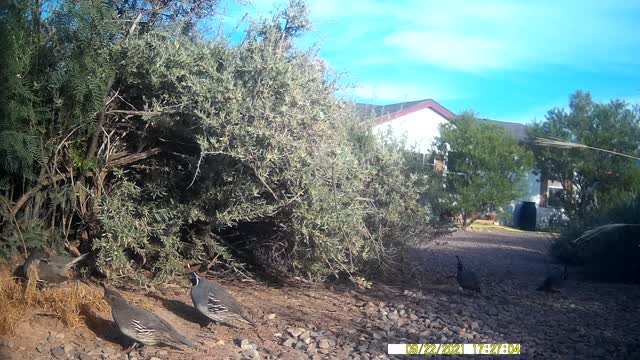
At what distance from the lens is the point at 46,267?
20.9 feet

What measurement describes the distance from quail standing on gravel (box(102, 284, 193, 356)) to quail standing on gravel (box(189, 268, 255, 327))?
0.58 metres

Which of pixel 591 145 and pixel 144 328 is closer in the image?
pixel 144 328

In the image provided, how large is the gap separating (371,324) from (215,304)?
1.84 metres

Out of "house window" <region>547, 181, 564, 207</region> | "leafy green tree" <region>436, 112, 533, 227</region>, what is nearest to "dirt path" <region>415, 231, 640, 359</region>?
"leafy green tree" <region>436, 112, 533, 227</region>

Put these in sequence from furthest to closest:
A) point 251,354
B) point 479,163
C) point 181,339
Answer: point 479,163, point 251,354, point 181,339

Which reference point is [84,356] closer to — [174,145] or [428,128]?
[174,145]

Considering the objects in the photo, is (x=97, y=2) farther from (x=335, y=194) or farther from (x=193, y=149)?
(x=335, y=194)

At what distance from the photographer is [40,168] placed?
7098mm

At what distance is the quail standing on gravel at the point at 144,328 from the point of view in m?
5.51

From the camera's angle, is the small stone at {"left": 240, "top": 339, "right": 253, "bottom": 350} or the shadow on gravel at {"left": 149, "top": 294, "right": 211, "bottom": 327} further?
the shadow on gravel at {"left": 149, "top": 294, "right": 211, "bottom": 327}

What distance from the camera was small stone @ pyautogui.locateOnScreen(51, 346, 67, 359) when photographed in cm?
544

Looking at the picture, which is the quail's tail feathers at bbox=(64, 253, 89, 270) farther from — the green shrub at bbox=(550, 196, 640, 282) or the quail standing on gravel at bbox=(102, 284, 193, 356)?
the green shrub at bbox=(550, 196, 640, 282)

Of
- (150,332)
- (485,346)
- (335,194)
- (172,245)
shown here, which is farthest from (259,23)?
(485,346)

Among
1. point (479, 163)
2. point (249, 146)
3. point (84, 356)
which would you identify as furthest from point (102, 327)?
point (479, 163)
